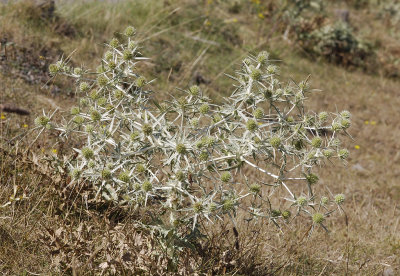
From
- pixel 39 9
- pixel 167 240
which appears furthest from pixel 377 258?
pixel 39 9

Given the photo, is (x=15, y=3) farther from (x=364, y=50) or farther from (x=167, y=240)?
(x=364, y=50)

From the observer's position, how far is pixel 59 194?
2.62 meters

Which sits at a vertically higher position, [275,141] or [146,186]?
[275,141]

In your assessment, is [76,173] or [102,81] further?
[102,81]

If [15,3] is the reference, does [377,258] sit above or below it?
below

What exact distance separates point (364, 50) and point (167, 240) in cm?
734

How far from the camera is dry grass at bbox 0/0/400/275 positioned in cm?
227

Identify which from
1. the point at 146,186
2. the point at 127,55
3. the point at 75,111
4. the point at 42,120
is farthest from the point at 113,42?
the point at 146,186

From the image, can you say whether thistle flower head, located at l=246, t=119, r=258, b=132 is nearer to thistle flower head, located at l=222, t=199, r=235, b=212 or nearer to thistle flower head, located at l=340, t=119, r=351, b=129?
thistle flower head, located at l=222, t=199, r=235, b=212

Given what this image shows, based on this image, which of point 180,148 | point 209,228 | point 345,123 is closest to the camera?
point 180,148

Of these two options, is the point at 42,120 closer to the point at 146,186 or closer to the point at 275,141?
the point at 146,186

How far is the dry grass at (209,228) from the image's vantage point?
2.27 m

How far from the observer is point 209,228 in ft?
9.70

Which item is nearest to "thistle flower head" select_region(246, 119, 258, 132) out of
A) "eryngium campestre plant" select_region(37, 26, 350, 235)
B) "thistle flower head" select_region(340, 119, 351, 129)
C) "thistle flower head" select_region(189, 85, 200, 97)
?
"eryngium campestre plant" select_region(37, 26, 350, 235)
